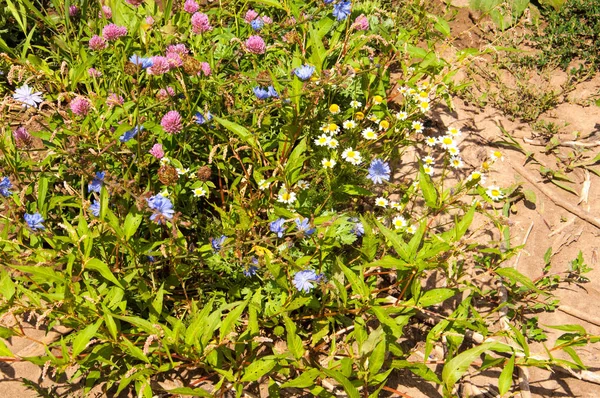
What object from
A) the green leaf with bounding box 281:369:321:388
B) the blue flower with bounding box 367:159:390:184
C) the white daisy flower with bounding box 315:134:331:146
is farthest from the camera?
the white daisy flower with bounding box 315:134:331:146

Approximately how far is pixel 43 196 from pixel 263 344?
1319mm

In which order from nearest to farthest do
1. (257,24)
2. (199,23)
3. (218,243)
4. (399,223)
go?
1. (218,243)
2. (399,223)
3. (199,23)
4. (257,24)

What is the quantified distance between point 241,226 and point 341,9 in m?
1.57

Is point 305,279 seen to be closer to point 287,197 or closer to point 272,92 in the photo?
point 287,197

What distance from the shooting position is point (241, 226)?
2.71m

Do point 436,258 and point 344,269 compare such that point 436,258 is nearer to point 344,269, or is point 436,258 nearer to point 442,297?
point 442,297

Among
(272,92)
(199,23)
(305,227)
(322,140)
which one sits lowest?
(305,227)

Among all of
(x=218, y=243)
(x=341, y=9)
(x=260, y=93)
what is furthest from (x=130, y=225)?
(x=341, y=9)

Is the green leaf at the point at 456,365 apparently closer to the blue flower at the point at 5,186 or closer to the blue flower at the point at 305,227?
the blue flower at the point at 305,227

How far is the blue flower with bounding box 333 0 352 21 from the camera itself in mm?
3328

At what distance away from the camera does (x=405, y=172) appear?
360 centimetres

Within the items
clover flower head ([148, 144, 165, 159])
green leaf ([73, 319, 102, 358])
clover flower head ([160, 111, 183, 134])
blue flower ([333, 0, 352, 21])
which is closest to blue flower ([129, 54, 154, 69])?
clover flower head ([160, 111, 183, 134])

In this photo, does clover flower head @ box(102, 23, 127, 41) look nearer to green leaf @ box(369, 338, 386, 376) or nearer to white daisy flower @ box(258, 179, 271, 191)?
white daisy flower @ box(258, 179, 271, 191)

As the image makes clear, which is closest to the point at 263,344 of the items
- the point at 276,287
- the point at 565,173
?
the point at 276,287
